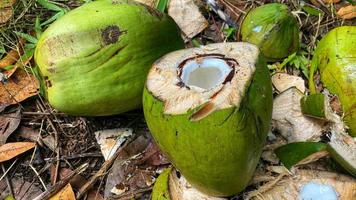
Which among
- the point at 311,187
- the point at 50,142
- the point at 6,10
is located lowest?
the point at 50,142

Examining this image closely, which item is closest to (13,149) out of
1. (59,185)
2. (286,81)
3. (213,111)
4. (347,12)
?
(59,185)

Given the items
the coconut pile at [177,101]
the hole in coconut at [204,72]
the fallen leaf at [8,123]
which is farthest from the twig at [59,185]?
the hole in coconut at [204,72]

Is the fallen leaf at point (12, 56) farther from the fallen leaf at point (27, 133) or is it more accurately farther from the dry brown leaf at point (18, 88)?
the fallen leaf at point (27, 133)

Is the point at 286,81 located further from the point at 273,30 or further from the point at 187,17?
the point at 187,17

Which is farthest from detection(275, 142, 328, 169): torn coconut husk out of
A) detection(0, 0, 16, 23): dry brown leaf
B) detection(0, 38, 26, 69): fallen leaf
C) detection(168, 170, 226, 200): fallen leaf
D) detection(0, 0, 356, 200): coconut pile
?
detection(0, 0, 16, 23): dry brown leaf

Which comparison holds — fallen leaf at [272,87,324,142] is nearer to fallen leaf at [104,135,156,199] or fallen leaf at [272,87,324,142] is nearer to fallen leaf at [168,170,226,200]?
fallen leaf at [168,170,226,200]

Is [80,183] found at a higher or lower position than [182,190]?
lower

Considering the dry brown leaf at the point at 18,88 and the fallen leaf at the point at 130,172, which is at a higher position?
the dry brown leaf at the point at 18,88
